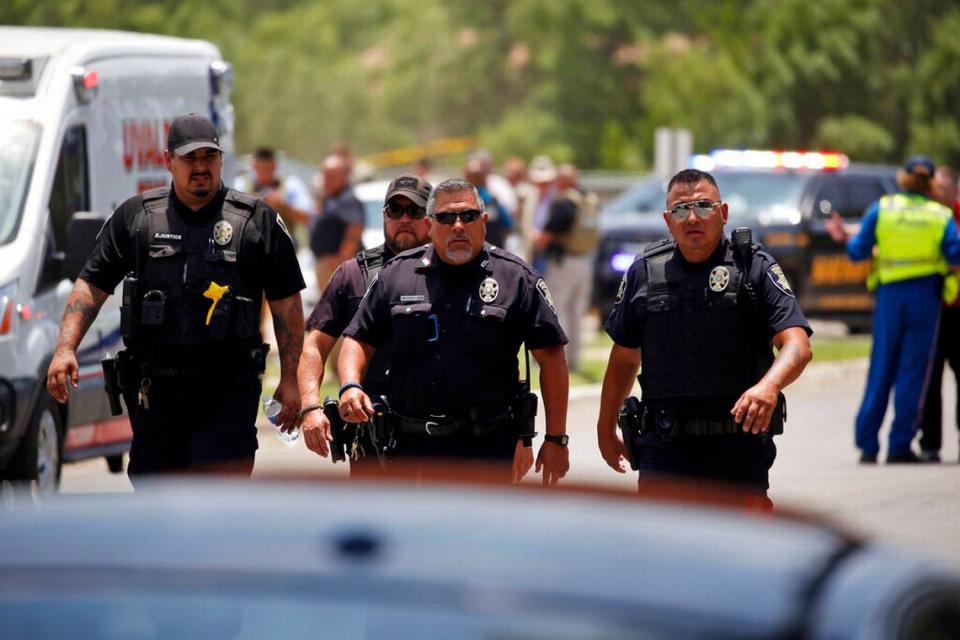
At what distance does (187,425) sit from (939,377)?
670 cm

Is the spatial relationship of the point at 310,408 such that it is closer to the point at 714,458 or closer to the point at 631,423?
the point at 631,423

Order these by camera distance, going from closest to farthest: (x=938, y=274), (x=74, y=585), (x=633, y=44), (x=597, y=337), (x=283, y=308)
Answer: (x=74, y=585), (x=283, y=308), (x=938, y=274), (x=597, y=337), (x=633, y=44)

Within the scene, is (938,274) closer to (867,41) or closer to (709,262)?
(709,262)

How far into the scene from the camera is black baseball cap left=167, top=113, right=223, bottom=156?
6.88 meters

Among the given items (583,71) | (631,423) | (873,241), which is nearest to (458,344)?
(631,423)

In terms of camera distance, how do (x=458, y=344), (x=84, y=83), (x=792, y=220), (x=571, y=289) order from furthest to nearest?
(x=792, y=220) → (x=571, y=289) → (x=84, y=83) → (x=458, y=344)

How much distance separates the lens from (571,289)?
17.0 meters

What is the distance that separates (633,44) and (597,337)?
194 feet

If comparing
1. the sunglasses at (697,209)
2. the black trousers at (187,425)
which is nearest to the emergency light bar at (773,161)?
the black trousers at (187,425)

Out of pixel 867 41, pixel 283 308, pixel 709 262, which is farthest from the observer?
pixel 867 41

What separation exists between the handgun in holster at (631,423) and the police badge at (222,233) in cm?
145

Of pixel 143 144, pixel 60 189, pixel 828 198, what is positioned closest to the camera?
pixel 60 189

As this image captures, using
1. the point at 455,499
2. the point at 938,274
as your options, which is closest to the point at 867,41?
the point at 938,274

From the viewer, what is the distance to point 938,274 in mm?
12062
